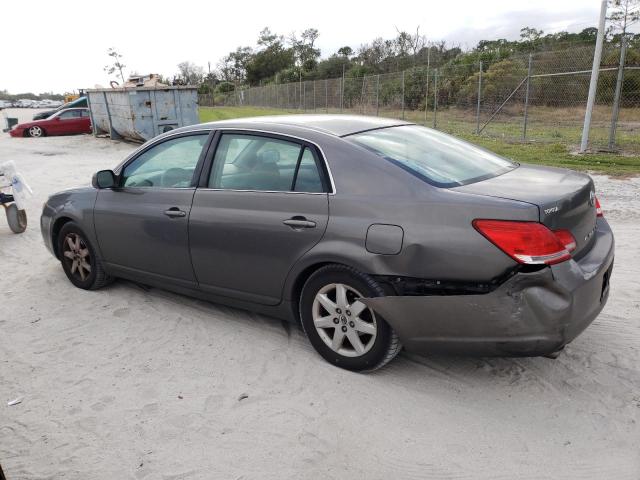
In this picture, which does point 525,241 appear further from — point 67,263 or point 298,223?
point 67,263

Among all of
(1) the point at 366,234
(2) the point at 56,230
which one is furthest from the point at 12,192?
(1) the point at 366,234

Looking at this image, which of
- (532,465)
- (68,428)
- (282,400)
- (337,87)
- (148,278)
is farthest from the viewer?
(337,87)

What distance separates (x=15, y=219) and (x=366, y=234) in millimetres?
5944

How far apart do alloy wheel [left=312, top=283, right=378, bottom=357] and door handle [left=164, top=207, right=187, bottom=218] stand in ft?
4.22

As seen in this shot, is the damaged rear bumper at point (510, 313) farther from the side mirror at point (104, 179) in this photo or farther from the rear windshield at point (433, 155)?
the side mirror at point (104, 179)

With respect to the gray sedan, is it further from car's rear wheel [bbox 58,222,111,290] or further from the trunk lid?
car's rear wheel [bbox 58,222,111,290]

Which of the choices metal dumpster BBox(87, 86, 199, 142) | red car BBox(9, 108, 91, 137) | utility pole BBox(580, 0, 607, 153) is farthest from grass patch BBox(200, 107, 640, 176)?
red car BBox(9, 108, 91, 137)

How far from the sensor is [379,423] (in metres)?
2.99

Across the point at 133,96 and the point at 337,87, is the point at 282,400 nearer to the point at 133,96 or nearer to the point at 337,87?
the point at 133,96

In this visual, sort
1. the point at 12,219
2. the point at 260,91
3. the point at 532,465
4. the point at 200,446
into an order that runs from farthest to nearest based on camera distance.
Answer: the point at 260,91, the point at 12,219, the point at 200,446, the point at 532,465

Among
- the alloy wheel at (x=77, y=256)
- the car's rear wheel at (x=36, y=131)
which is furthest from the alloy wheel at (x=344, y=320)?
the car's rear wheel at (x=36, y=131)

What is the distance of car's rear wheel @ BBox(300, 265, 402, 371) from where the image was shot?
3242 millimetres

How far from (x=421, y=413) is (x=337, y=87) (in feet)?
84.3

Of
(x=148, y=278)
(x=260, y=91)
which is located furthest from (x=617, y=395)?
(x=260, y=91)
